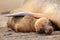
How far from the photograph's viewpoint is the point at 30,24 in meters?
1.55

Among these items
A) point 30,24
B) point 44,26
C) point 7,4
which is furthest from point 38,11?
point 7,4

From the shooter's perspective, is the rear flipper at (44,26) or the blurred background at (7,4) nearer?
the rear flipper at (44,26)

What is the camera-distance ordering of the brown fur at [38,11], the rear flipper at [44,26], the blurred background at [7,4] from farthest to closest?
the blurred background at [7,4] < the brown fur at [38,11] < the rear flipper at [44,26]

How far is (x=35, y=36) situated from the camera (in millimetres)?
1413

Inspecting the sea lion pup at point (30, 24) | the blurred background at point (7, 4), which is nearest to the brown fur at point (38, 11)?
the sea lion pup at point (30, 24)

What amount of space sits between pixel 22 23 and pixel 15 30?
120 millimetres

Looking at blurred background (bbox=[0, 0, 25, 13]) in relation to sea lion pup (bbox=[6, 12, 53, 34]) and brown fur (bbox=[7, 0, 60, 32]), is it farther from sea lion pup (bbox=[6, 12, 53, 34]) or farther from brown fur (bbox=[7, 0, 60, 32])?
sea lion pup (bbox=[6, 12, 53, 34])

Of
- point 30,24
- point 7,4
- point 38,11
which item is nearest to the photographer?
point 30,24

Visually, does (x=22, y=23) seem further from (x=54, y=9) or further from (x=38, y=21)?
(x=54, y=9)

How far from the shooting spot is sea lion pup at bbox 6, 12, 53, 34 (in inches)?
55.8

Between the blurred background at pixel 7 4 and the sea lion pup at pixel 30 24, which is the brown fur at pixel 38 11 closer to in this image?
the sea lion pup at pixel 30 24

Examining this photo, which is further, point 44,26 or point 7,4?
point 7,4

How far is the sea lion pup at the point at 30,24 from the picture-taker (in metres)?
1.42

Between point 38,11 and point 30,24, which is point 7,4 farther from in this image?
point 30,24
